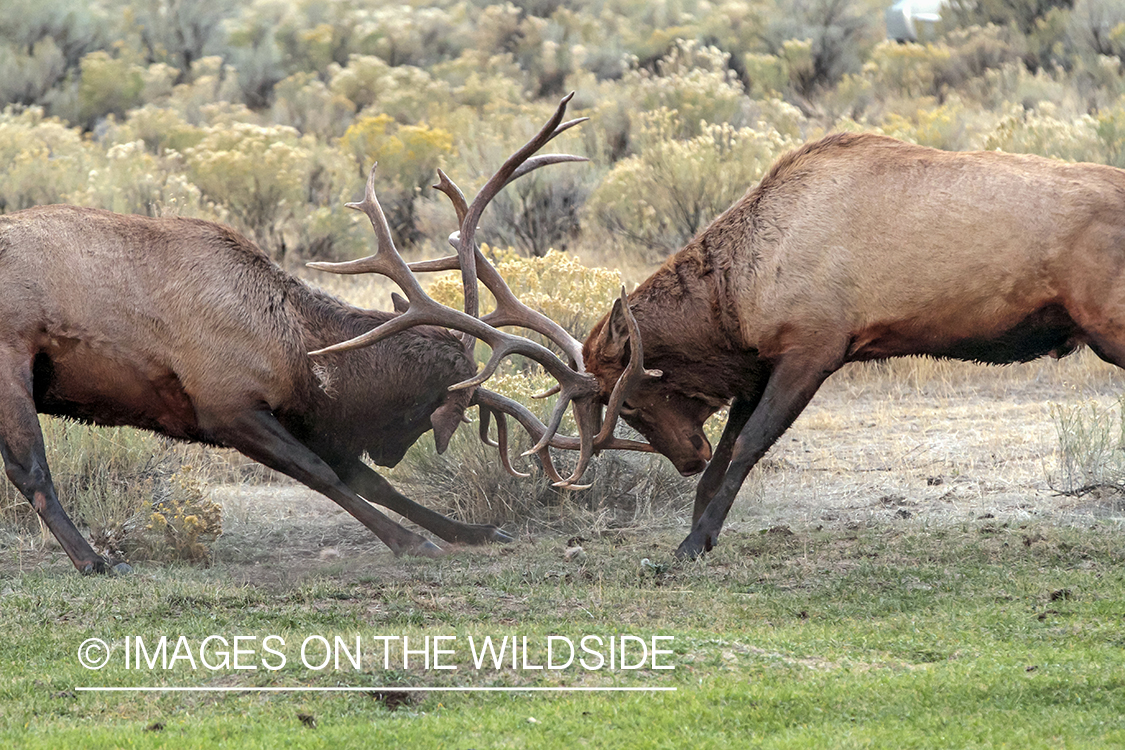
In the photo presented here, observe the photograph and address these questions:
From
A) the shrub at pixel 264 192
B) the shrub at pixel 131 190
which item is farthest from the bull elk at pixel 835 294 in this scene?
the shrub at pixel 264 192

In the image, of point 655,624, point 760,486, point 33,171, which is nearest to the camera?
point 655,624

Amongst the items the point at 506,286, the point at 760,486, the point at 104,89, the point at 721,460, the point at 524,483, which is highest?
the point at 506,286

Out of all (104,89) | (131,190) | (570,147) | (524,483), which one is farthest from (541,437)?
(104,89)

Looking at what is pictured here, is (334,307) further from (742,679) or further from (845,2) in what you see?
(845,2)

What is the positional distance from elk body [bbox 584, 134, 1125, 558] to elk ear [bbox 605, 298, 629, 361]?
0.01 m

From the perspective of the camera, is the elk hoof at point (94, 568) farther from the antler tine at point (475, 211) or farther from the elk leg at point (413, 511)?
the antler tine at point (475, 211)

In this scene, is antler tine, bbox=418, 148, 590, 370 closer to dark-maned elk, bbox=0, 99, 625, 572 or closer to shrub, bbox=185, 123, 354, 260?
dark-maned elk, bbox=0, 99, 625, 572

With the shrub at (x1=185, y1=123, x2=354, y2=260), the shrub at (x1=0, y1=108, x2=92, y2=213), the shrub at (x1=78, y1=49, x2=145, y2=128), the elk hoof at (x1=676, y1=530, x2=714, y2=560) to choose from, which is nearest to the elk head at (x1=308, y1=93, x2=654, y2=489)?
the elk hoof at (x1=676, y1=530, x2=714, y2=560)

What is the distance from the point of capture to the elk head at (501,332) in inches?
267

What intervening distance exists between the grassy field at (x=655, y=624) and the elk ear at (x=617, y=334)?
1096 mm

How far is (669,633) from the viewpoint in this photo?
18.0ft

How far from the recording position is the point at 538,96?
31.8 m

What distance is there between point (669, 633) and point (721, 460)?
199 cm

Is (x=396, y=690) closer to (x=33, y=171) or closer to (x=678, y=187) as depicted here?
(x=678, y=187)
